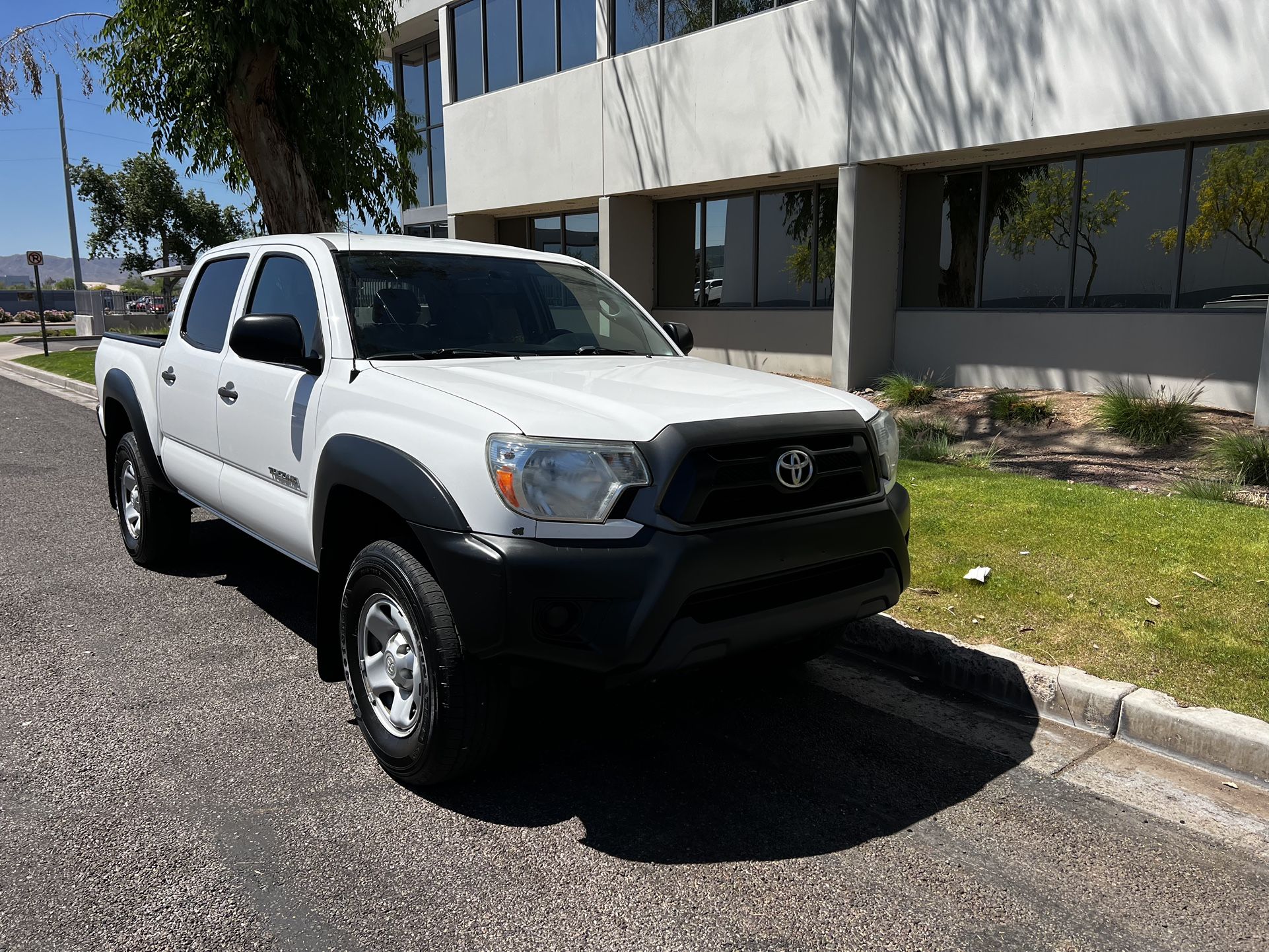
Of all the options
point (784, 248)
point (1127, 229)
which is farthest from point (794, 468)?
point (784, 248)

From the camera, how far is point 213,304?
17.2 ft

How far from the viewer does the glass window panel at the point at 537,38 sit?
17719mm

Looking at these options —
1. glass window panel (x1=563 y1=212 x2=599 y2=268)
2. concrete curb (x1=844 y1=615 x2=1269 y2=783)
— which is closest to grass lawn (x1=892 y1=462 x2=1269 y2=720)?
concrete curb (x1=844 y1=615 x2=1269 y2=783)

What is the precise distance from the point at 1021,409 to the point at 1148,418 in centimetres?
140

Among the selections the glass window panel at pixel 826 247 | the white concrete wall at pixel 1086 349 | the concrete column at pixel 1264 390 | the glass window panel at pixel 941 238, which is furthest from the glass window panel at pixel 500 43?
the concrete column at pixel 1264 390

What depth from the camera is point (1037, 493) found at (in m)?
7.26

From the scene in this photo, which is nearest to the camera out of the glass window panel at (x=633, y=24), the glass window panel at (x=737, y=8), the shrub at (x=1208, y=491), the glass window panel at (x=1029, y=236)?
the shrub at (x=1208, y=491)

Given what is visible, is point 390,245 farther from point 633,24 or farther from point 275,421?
point 633,24

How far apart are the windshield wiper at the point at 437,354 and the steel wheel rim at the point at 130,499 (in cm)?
288

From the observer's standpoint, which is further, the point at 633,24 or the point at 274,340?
the point at 633,24

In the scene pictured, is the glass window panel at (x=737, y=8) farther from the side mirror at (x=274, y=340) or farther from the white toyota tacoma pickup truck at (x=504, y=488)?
the side mirror at (x=274, y=340)

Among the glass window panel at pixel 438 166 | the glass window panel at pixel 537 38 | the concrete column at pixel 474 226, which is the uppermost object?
the glass window panel at pixel 537 38

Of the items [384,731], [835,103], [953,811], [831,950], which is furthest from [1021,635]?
[835,103]

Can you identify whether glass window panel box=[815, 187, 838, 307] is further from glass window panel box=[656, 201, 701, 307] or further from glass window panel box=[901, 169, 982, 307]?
glass window panel box=[656, 201, 701, 307]
